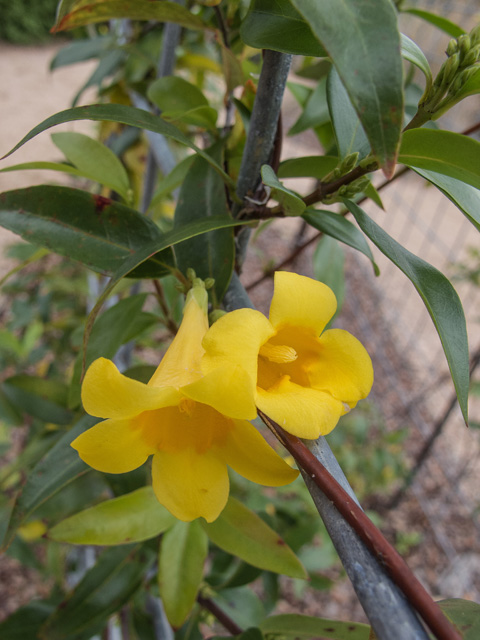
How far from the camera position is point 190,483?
371mm

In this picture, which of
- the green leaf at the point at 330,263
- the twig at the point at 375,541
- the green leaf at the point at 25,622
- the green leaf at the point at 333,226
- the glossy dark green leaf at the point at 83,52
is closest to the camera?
the twig at the point at 375,541

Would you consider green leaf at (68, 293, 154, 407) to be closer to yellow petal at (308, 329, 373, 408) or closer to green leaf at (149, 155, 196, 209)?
green leaf at (149, 155, 196, 209)

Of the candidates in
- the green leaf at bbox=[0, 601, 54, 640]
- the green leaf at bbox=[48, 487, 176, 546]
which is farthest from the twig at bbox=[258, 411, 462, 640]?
the green leaf at bbox=[0, 601, 54, 640]

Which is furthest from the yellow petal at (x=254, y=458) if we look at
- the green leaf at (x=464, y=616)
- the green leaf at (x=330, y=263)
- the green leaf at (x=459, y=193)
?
the green leaf at (x=330, y=263)

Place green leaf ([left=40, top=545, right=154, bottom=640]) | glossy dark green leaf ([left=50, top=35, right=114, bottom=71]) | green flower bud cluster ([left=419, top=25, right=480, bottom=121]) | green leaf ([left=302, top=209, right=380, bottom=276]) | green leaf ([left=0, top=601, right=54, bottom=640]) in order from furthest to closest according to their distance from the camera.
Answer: glossy dark green leaf ([left=50, top=35, right=114, bottom=71]) < green leaf ([left=0, top=601, right=54, bottom=640]) < green leaf ([left=40, top=545, right=154, bottom=640]) < green leaf ([left=302, top=209, right=380, bottom=276]) < green flower bud cluster ([left=419, top=25, right=480, bottom=121])

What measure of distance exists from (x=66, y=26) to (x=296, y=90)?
411 mm

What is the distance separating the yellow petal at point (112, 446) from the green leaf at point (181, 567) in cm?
30

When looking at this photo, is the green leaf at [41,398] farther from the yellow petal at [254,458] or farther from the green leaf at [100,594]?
the yellow petal at [254,458]

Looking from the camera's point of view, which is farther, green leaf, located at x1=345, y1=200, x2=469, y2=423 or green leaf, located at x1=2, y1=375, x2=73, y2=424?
green leaf, located at x1=2, y1=375, x2=73, y2=424

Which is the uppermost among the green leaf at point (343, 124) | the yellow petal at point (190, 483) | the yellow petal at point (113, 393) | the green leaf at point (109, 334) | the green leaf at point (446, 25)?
the green leaf at point (446, 25)

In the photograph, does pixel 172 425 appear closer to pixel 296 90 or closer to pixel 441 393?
pixel 296 90

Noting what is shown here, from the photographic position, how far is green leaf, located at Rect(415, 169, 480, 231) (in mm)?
388

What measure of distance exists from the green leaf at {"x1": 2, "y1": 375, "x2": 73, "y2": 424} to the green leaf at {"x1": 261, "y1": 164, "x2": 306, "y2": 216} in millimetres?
625

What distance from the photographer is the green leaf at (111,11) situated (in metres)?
0.48
